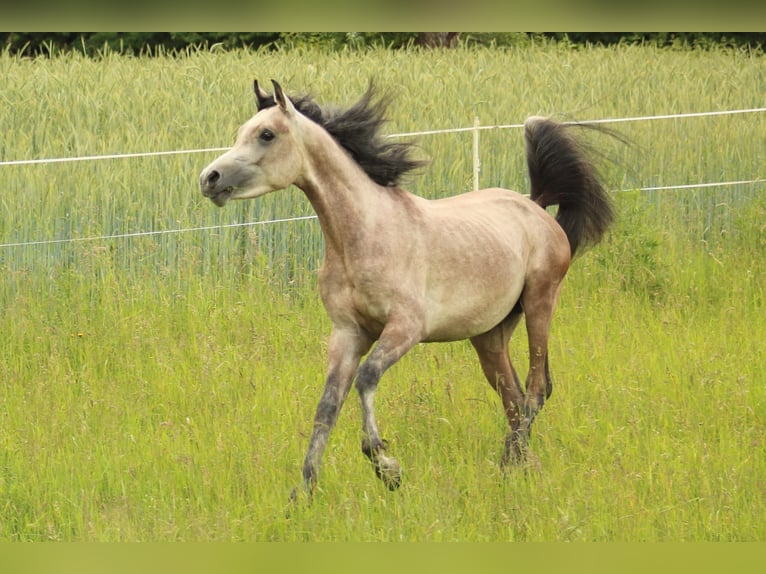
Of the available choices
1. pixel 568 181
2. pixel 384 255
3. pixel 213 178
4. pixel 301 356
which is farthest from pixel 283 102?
pixel 301 356

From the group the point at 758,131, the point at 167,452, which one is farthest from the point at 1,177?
the point at 758,131

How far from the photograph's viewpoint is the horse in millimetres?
4574

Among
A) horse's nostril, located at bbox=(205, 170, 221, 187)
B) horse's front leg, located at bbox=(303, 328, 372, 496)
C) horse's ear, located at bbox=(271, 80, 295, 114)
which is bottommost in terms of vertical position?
horse's front leg, located at bbox=(303, 328, 372, 496)

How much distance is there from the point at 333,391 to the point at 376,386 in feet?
0.78

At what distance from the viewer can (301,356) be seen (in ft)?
24.2

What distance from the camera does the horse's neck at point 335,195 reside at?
187 inches

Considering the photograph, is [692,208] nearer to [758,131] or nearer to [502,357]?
[758,131]

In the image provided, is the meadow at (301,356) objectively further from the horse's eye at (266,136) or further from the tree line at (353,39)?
the tree line at (353,39)

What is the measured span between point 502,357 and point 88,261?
4.29m

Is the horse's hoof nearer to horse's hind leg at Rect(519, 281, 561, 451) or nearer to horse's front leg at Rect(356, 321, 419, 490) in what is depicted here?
horse's front leg at Rect(356, 321, 419, 490)

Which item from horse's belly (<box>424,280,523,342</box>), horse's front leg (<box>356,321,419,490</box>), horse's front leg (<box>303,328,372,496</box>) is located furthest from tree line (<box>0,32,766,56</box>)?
horse's front leg (<box>356,321,419,490</box>)

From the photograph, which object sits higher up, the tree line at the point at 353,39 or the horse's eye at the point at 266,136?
the tree line at the point at 353,39

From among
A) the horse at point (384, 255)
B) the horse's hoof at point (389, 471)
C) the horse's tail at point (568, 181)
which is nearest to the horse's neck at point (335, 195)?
the horse at point (384, 255)

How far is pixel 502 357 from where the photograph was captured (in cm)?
572
